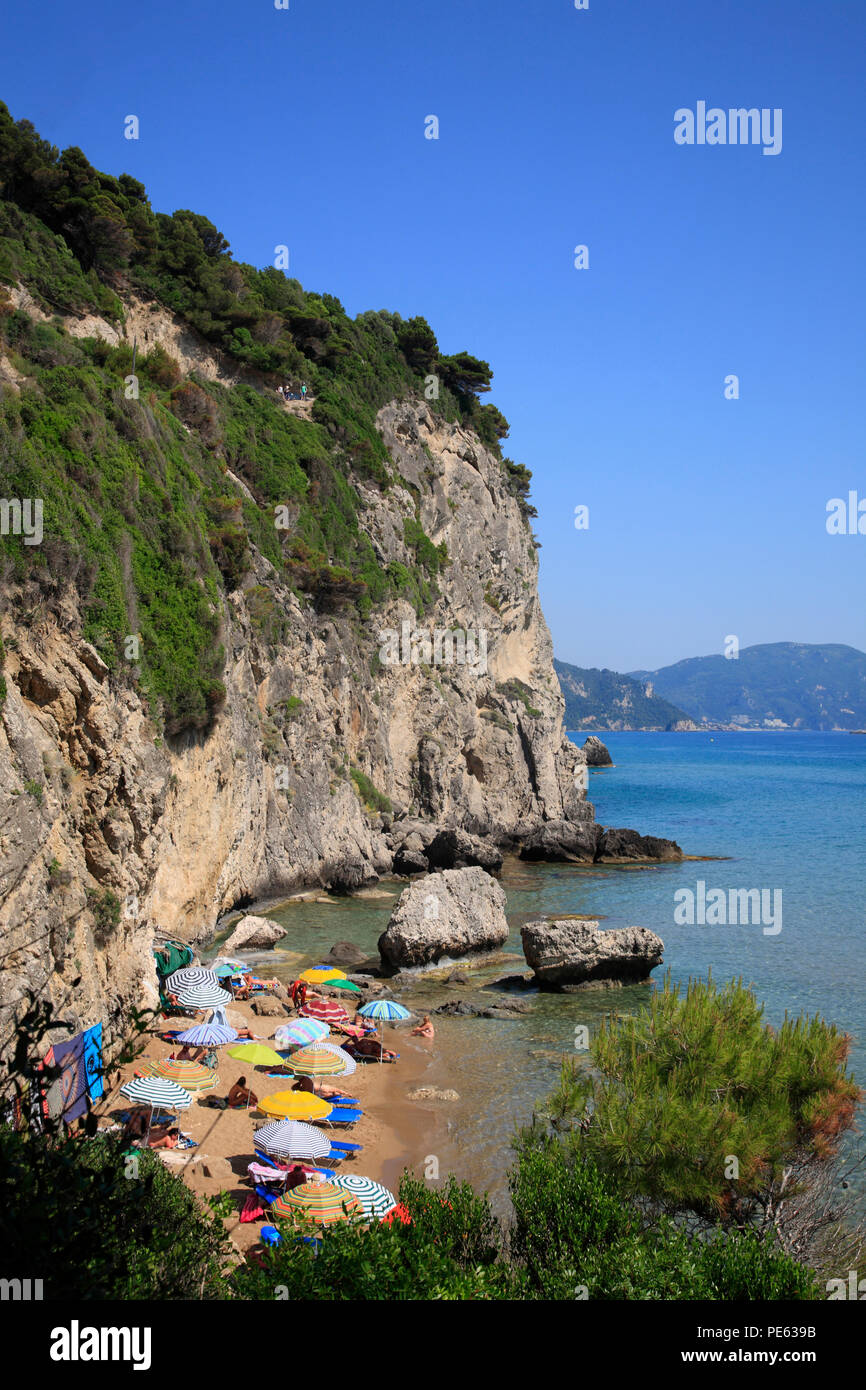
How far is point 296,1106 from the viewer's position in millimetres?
16391

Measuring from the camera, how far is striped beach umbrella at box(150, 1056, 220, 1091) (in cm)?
1673

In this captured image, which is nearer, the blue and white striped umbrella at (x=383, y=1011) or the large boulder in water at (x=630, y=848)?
the blue and white striped umbrella at (x=383, y=1011)

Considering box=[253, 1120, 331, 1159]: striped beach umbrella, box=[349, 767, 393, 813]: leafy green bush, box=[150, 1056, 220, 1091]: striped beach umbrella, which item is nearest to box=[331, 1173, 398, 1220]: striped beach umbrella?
box=[253, 1120, 331, 1159]: striped beach umbrella

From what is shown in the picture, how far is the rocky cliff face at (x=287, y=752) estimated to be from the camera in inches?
630

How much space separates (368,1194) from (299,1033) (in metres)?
7.39

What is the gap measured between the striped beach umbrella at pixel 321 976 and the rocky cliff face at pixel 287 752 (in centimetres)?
413

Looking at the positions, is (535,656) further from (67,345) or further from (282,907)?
(67,345)

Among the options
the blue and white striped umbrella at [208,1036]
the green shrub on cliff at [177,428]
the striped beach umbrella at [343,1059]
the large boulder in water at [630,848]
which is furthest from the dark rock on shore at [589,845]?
the blue and white striped umbrella at [208,1036]

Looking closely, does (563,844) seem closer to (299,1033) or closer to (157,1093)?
(299,1033)

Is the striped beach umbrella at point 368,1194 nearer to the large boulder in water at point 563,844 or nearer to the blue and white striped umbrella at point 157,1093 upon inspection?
the blue and white striped umbrella at point 157,1093

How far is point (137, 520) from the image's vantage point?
24.0 m

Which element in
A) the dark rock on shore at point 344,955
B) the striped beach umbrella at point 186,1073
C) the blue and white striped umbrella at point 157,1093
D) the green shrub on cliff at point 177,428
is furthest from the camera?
the dark rock on shore at point 344,955

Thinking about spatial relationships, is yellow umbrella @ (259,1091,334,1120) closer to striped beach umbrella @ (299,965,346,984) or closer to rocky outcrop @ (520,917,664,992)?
striped beach umbrella @ (299,965,346,984)
